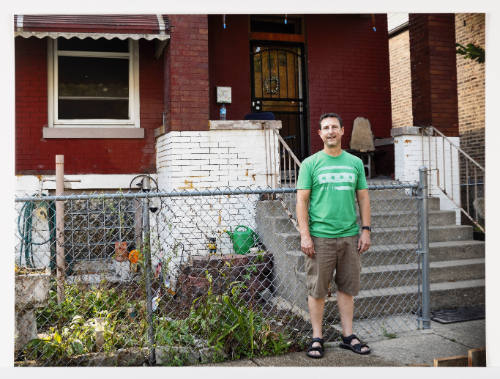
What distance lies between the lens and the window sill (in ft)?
23.0

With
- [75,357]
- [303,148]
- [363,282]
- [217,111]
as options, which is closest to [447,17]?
[303,148]

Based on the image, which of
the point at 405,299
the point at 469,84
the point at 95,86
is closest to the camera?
the point at 405,299

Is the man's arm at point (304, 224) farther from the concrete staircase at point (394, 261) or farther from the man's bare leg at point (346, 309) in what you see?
the concrete staircase at point (394, 261)

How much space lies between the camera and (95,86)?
290 inches

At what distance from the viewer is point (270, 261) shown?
222 inches

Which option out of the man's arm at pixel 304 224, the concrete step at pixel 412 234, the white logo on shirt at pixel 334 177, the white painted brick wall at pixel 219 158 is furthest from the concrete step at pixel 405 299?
the white painted brick wall at pixel 219 158

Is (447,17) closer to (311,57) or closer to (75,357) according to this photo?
(311,57)

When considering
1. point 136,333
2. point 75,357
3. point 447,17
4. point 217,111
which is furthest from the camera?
point 217,111

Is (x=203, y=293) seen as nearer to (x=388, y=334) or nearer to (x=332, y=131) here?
(x=388, y=334)

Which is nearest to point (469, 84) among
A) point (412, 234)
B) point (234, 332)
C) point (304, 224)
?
point (412, 234)

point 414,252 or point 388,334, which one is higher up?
point 414,252

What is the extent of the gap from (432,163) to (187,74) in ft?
12.4

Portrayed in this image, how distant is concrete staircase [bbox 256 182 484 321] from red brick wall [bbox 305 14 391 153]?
255cm

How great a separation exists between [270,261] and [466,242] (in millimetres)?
2430
